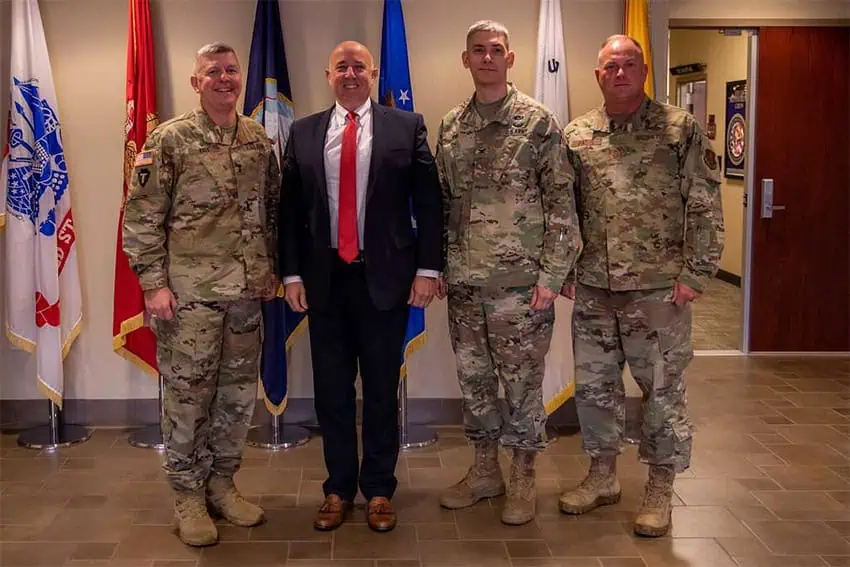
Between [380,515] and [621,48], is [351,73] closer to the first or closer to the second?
[621,48]

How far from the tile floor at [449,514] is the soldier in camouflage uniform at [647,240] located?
0.25 metres

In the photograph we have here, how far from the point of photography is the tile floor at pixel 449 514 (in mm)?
3016

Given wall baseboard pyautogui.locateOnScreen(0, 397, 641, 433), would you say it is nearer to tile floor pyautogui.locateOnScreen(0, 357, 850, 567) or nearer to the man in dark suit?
tile floor pyautogui.locateOnScreen(0, 357, 850, 567)

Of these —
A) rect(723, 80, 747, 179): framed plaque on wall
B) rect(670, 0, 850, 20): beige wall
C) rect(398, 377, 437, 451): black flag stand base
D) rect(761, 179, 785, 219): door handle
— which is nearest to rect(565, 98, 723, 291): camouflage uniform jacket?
rect(398, 377, 437, 451): black flag stand base

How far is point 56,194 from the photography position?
418 centimetres

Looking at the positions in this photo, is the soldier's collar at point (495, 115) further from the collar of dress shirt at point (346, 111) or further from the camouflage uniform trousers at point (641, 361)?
the camouflage uniform trousers at point (641, 361)

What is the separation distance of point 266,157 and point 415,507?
4.66ft

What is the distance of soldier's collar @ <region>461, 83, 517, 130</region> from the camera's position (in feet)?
10.4

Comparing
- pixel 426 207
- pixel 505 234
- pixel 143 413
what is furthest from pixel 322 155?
pixel 143 413

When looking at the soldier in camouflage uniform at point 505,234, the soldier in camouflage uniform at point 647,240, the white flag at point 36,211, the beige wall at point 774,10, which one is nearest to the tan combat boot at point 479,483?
the soldier in camouflage uniform at point 505,234

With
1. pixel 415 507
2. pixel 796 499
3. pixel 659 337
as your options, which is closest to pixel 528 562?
pixel 415 507

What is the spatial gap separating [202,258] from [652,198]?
5.10ft

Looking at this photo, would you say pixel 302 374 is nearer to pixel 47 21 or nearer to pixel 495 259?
pixel 495 259

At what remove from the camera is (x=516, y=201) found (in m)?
3.16
